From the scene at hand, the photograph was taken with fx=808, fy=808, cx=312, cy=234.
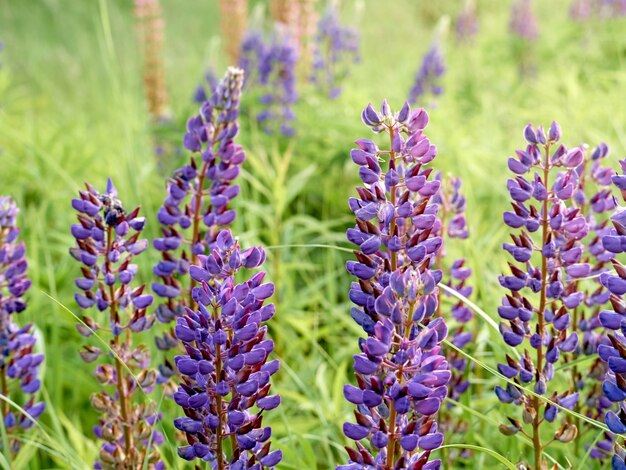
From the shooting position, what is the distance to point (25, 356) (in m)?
1.88

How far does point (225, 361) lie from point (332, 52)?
4509mm

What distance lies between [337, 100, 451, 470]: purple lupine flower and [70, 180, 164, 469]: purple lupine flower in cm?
55

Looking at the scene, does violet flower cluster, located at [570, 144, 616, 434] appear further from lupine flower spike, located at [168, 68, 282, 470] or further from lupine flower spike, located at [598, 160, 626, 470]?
lupine flower spike, located at [168, 68, 282, 470]

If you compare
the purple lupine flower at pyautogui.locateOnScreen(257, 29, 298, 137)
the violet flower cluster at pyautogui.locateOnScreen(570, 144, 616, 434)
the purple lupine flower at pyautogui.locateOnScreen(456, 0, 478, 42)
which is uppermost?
the purple lupine flower at pyautogui.locateOnScreen(456, 0, 478, 42)

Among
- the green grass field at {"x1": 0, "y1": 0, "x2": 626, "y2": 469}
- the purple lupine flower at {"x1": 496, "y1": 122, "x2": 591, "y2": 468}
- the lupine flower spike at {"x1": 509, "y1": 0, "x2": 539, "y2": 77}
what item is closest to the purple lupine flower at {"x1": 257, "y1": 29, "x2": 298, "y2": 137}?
the green grass field at {"x1": 0, "y1": 0, "x2": 626, "y2": 469}

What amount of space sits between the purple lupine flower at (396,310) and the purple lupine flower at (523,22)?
711 cm

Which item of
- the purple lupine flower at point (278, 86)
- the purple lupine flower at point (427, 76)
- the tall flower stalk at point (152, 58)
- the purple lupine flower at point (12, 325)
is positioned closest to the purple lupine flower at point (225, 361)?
the purple lupine flower at point (12, 325)

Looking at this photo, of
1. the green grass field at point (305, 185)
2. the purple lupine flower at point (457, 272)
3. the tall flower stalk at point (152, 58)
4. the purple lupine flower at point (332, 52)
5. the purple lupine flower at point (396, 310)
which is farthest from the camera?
the tall flower stalk at point (152, 58)

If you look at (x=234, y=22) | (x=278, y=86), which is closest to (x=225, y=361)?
(x=278, y=86)

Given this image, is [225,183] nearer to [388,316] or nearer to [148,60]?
[388,316]

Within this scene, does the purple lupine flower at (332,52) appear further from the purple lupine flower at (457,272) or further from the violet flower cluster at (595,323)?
the violet flower cluster at (595,323)

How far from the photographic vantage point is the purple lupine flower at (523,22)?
8023mm

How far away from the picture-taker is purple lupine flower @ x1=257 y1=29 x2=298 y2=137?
4.60 metres

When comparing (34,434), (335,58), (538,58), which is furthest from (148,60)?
(34,434)
